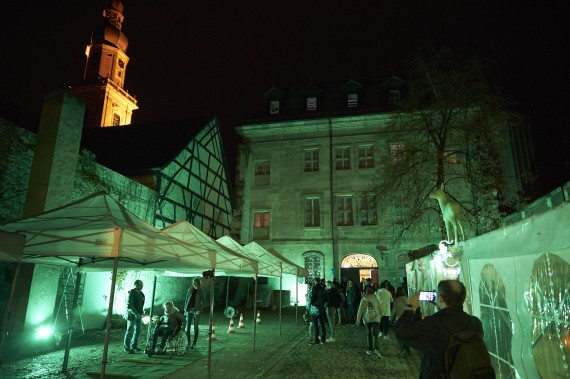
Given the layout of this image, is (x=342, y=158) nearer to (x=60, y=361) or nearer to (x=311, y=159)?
(x=311, y=159)

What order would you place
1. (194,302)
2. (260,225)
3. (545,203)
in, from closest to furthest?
(194,302) < (545,203) < (260,225)

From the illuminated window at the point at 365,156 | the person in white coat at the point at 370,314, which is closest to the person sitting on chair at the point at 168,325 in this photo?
the person in white coat at the point at 370,314

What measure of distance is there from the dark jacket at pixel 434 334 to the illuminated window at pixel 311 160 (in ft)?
72.6

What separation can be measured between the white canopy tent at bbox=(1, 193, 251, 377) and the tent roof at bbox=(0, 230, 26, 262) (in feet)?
2.45

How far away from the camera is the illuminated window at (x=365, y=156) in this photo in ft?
79.2

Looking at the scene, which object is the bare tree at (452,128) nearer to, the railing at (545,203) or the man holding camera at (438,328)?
the railing at (545,203)

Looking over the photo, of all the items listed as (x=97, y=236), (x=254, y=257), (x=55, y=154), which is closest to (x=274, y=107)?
(x=254, y=257)

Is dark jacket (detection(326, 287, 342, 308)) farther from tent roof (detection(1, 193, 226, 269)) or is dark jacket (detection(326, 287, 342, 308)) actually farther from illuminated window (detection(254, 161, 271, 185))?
illuminated window (detection(254, 161, 271, 185))

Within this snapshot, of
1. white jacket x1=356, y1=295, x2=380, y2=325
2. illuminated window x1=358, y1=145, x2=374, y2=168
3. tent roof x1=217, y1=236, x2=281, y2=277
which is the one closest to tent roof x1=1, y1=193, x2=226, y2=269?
white jacket x1=356, y1=295, x2=380, y2=325

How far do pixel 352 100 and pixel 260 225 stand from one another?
35.0 ft

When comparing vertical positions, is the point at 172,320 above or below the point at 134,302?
below

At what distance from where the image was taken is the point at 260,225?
25.0 meters

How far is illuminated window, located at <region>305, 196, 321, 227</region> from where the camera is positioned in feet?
78.9

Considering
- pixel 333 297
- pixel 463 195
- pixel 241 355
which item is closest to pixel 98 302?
pixel 241 355
